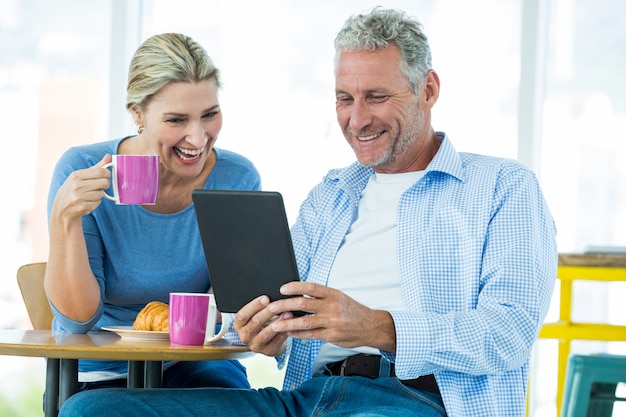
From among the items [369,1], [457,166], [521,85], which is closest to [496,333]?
[457,166]

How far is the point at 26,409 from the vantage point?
4.33 metres

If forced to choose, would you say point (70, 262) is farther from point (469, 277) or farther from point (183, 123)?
point (469, 277)

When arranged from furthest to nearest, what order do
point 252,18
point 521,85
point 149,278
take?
point 252,18 → point 521,85 → point 149,278

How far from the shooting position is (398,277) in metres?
2.10

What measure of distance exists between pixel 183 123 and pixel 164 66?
6.0 inches

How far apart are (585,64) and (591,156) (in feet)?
1.34

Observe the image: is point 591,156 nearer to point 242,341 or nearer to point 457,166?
point 457,166

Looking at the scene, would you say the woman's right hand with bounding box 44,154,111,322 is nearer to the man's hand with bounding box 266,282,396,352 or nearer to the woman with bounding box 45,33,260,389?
the woman with bounding box 45,33,260,389

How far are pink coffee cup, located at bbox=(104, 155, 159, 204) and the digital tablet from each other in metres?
0.38

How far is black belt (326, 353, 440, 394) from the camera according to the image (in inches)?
77.2

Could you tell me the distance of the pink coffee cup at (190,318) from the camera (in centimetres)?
197

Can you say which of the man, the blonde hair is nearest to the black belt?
the man

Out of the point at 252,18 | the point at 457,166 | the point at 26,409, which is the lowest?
the point at 26,409

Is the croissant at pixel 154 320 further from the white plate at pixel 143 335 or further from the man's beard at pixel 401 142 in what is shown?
the man's beard at pixel 401 142
